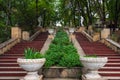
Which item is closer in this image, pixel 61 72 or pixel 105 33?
pixel 61 72

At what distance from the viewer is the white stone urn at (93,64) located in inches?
441

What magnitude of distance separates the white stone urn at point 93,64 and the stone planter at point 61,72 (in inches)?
59.2

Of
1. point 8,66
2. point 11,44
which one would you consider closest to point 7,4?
point 11,44

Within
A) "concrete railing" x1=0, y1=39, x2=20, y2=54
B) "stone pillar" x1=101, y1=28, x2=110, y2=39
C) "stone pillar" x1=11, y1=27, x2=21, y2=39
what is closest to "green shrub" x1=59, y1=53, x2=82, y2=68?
"concrete railing" x1=0, y1=39, x2=20, y2=54

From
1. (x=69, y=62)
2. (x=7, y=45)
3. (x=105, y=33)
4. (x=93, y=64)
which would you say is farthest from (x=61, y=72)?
(x=105, y=33)

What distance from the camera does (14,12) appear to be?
3269 centimetres

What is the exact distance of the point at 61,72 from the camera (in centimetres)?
1326

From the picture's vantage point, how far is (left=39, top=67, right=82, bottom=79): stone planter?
13.2m

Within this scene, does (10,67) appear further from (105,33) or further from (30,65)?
(105,33)

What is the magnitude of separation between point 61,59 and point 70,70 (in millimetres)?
900

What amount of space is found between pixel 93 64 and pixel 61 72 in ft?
7.66

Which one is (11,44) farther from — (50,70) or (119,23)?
(119,23)

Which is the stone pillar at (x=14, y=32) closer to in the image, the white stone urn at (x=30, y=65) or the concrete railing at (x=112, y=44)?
the concrete railing at (x=112, y=44)

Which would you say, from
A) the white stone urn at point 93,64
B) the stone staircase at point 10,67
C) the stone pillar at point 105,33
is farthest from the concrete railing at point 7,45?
the white stone urn at point 93,64
